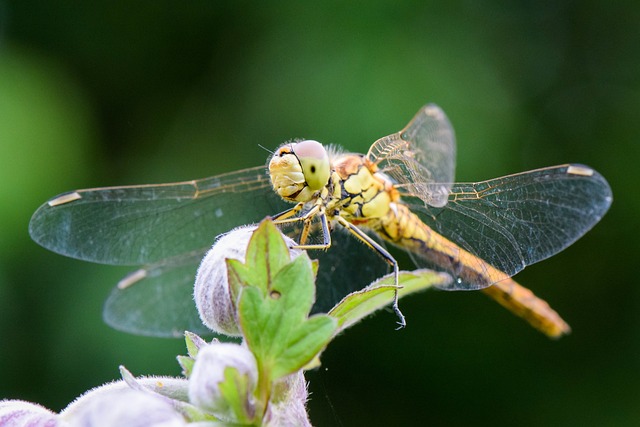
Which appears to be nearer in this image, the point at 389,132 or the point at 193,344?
the point at 193,344

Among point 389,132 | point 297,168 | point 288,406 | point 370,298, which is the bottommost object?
point 288,406

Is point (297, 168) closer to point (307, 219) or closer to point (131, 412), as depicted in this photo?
point (307, 219)

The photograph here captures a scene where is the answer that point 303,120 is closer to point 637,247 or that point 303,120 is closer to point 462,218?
point 462,218

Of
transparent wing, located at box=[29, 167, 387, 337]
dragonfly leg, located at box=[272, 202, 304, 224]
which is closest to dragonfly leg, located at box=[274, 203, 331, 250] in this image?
dragonfly leg, located at box=[272, 202, 304, 224]

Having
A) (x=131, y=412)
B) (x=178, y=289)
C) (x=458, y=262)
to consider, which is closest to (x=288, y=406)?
(x=131, y=412)

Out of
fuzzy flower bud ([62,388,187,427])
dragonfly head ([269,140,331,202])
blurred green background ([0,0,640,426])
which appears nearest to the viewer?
fuzzy flower bud ([62,388,187,427])

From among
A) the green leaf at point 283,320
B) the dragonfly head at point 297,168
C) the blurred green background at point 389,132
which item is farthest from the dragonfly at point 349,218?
the blurred green background at point 389,132

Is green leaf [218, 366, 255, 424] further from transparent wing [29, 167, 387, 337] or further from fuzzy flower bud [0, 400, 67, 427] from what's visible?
transparent wing [29, 167, 387, 337]
